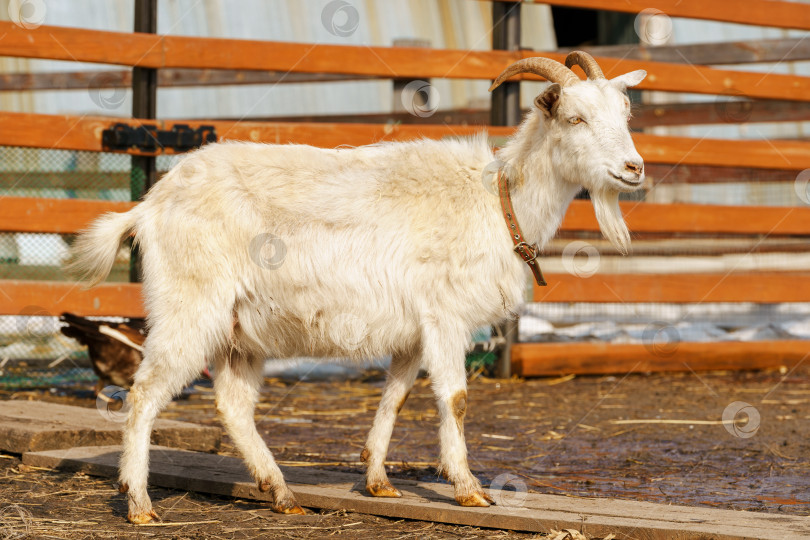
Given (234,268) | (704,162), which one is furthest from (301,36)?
(234,268)

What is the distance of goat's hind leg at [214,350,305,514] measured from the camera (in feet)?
13.8

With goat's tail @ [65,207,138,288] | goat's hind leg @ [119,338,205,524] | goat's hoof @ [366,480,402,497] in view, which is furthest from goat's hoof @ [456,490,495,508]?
goat's tail @ [65,207,138,288]

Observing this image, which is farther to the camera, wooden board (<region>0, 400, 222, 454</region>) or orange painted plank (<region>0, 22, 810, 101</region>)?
orange painted plank (<region>0, 22, 810, 101</region>)

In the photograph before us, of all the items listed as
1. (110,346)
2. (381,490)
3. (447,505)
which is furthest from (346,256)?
(110,346)

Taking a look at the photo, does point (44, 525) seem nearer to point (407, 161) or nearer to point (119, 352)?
point (407, 161)

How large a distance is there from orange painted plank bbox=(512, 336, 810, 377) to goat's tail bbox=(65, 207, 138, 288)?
4.37 meters

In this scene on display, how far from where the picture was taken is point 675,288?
8336 mm

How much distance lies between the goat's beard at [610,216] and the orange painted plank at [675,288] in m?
3.25

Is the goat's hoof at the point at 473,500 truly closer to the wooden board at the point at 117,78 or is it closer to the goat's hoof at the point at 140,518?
the goat's hoof at the point at 140,518

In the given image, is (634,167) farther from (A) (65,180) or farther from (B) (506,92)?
(A) (65,180)

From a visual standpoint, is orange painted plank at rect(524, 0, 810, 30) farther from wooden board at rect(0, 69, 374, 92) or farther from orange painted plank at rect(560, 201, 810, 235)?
wooden board at rect(0, 69, 374, 92)

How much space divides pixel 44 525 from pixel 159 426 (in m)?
1.64

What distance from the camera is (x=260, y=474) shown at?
13.9ft

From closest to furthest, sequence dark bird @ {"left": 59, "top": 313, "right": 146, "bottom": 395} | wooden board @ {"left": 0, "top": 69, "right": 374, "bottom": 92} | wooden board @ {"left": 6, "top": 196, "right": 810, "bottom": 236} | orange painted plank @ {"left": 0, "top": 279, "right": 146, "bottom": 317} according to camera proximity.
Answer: dark bird @ {"left": 59, "top": 313, "right": 146, "bottom": 395}
orange painted plank @ {"left": 0, "top": 279, "right": 146, "bottom": 317}
wooden board @ {"left": 6, "top": 196, "right": 810, "bottom": 236}
wooden board @ {"left": 0, "top": 69, "right": 374, "bottom": 92}
